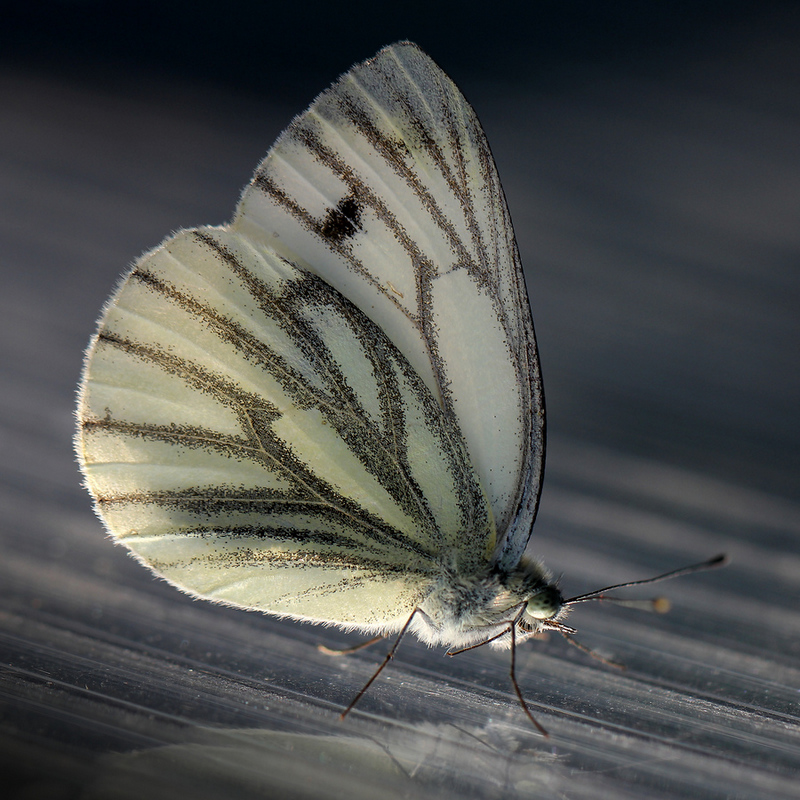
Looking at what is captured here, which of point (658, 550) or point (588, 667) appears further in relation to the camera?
point (658, 550)

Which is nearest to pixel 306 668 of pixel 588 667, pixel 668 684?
pixel 588 667

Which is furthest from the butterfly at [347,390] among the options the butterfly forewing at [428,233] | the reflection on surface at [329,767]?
the reflection on surface at [329,767]

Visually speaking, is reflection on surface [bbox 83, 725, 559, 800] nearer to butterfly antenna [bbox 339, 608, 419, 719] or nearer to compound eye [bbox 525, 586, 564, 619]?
butterfly antenna [bbox 339, 608, 419, 719]

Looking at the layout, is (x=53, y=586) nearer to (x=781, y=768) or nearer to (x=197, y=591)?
(x=197, y=591)

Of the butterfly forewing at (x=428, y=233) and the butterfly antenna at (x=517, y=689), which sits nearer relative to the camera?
the butterfly antenna at (x=517, y=689)

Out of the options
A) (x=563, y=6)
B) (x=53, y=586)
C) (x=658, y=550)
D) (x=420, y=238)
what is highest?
(x=563, y=6)

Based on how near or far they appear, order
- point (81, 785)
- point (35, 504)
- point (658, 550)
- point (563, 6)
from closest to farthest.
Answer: point (81, 785) → point (35, 504) → point (658, 550) → point (563, 6)

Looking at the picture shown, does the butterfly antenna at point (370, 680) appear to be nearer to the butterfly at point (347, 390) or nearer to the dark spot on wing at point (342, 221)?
the butterfly at point (347, 390)

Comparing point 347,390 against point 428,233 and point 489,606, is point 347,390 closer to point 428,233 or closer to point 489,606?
point 428,233
